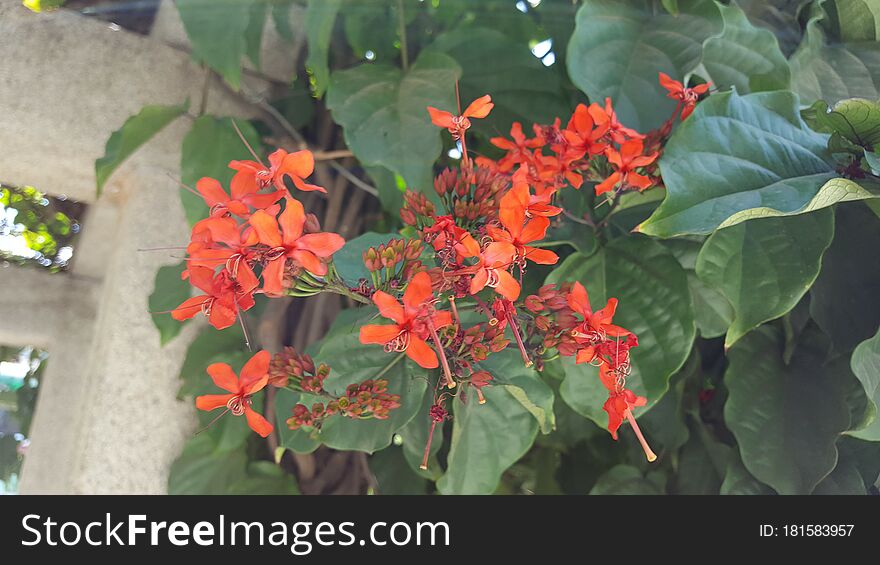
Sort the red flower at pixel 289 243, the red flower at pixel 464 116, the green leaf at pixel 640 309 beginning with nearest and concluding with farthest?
the red flower at pixel 289 243, the red flower at pixel 464 116, the green leaf at pixel 640 309

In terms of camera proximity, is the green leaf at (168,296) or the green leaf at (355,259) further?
the green leaf at (168,296)

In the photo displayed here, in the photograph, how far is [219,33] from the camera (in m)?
0.71

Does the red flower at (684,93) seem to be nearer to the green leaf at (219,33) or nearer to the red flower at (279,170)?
the red flower at (279,170)

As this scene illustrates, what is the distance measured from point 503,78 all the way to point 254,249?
1.57ft

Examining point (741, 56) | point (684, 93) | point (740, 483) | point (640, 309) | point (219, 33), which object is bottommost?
point (740, 483)

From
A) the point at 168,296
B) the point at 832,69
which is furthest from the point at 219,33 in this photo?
the point at 832,69

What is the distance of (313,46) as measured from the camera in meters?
0.67

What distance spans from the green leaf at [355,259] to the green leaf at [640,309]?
0.60 ft

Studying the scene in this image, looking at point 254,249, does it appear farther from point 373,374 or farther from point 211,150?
point 211,150

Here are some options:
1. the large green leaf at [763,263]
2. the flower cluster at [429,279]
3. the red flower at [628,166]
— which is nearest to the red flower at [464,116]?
the flower cluster at [429,279]

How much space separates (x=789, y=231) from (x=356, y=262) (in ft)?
1.11

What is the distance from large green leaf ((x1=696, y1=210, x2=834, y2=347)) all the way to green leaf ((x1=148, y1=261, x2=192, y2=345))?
541 mm

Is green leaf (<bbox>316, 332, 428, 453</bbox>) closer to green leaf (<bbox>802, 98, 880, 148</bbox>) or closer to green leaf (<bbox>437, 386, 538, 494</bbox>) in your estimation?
green leaf (<bbox>437, 386, 538, 494</bbox>)

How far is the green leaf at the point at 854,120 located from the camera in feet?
1.69
